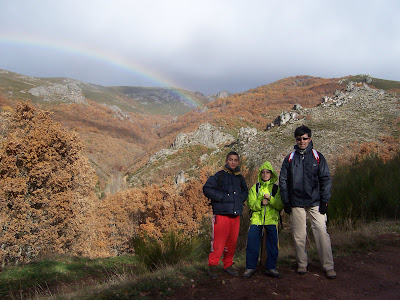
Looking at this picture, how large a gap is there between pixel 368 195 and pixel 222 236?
21.0 ft

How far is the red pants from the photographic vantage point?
3.62 m

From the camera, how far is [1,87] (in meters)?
→ 124

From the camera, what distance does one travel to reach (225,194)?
12.0ft

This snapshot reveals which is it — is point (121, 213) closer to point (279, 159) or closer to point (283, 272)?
point (279, 159)

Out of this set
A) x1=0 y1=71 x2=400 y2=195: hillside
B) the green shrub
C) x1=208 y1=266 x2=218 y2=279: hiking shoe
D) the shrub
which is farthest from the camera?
x1=0 y1=71 x2=400 y2=195: hillside

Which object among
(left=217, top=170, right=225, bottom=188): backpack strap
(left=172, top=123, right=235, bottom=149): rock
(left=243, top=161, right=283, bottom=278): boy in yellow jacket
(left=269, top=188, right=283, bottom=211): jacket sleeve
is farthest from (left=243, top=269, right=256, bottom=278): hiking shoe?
(left=172, top=123, right=235, bottom=149): rock

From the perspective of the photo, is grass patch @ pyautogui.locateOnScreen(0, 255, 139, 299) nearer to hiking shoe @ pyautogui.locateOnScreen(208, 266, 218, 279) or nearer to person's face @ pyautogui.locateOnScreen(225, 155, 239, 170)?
hiking shoe @ pyautogui.locateOnScreen(208, 266, 218, 279)

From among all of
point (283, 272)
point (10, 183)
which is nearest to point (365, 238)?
point (283, 272)

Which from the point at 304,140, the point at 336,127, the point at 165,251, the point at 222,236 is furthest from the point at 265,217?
the point at 336,127

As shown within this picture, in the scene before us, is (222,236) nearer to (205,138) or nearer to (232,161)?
(232,161)

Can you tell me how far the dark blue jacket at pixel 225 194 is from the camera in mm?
3625

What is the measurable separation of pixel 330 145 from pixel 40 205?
28988 mm

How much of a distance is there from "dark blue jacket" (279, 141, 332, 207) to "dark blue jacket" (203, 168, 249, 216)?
0.67 meters

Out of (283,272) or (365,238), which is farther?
(365,238)
